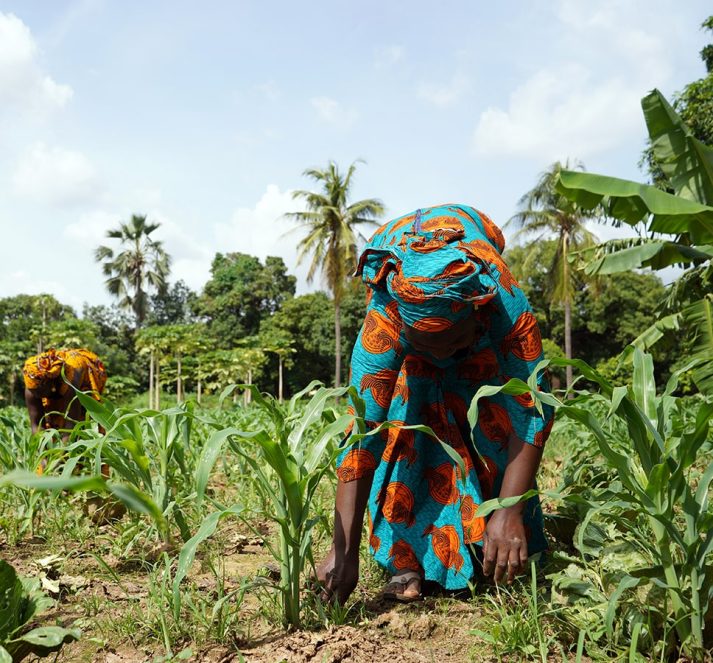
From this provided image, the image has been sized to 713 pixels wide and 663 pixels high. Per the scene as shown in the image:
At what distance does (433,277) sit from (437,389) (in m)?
0.65

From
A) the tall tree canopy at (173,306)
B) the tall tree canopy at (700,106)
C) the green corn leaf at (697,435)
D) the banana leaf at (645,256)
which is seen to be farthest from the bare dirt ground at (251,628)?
the tall tree canopy at (173,306)

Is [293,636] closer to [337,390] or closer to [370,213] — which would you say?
[337,390]

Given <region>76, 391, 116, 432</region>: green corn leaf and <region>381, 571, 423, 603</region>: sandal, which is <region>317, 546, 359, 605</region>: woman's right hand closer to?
<region>381, 571, 423, 603</region>: sandal

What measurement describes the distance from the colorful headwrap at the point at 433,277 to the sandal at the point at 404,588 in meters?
0.85

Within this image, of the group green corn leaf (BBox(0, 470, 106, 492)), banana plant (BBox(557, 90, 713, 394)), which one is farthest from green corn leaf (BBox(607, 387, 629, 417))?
Answer: green corn leaf (BBox(0, 470, 106, 492))

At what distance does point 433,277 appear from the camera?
4.71ft

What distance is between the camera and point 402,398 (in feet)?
6.35

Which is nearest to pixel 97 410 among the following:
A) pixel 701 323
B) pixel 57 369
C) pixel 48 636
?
pixel 48 636

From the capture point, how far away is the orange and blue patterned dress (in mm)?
1525

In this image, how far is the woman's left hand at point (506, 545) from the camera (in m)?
1.56

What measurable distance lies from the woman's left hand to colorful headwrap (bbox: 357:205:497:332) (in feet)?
1.78

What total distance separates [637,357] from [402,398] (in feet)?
2.32

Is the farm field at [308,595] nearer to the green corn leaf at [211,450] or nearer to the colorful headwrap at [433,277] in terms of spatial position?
the green corn leaf at [211,450]

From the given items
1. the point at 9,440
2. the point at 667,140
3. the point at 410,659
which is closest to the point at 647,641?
the point at 410,659
